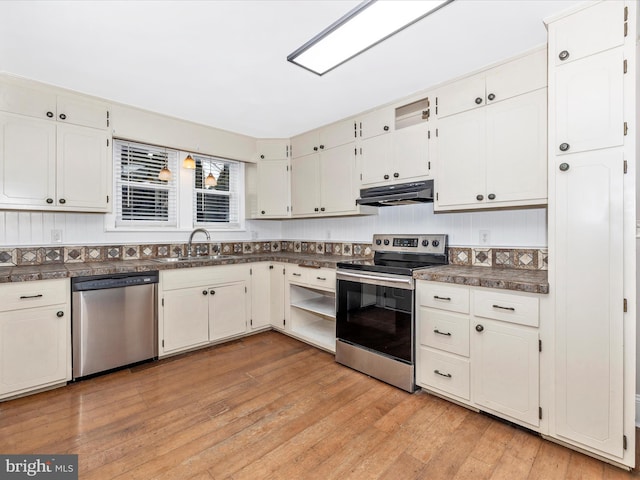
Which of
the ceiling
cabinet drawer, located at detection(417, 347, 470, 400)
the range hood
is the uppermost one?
the ceiling

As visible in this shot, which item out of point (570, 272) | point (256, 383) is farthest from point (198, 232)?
point (570, 272)

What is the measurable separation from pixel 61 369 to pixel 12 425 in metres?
0.48

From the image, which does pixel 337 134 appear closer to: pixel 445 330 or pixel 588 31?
pixel 588 31

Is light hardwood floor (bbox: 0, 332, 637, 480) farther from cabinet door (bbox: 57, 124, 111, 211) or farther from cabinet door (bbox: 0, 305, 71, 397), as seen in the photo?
cabinet door (bbox: 57, 124, 111, 211)

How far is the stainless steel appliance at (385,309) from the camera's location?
7.93 feet

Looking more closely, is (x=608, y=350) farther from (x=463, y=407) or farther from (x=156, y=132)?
(x=156, y=132)

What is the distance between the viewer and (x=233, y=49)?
6.89ft

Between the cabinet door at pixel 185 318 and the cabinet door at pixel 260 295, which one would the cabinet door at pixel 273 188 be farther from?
the cabinet door at pixel 185 318

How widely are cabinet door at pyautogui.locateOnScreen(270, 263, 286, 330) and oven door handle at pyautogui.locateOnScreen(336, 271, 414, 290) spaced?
3.21ft

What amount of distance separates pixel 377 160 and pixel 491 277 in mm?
1503

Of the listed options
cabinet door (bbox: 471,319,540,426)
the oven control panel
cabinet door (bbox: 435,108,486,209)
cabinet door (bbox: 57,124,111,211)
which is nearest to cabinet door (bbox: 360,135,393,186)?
cabinet door (bbox: 435,108,486,209)

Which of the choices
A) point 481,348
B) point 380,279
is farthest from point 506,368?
point 380,279

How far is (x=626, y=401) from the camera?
1.61 m

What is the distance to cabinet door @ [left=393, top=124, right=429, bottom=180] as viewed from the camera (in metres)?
2.66
